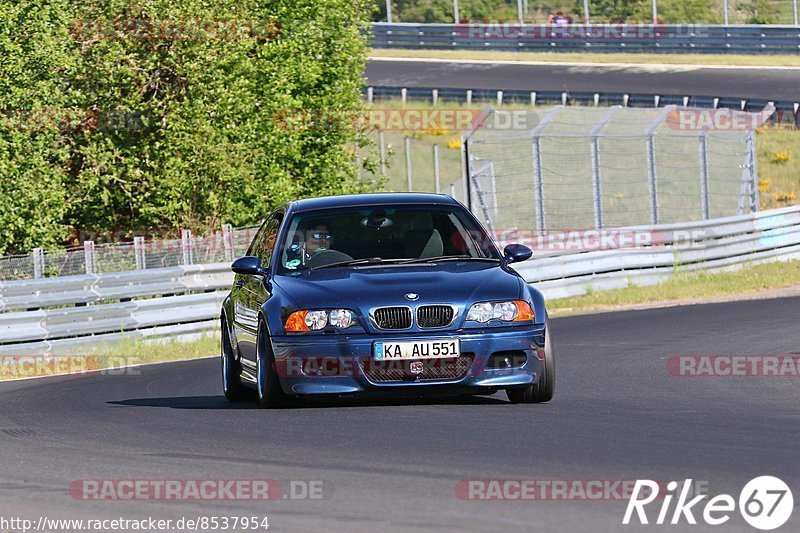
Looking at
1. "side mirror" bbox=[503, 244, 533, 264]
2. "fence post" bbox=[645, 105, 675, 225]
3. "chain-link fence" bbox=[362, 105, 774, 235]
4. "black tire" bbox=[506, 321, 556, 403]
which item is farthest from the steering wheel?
"fence post" bbox=[645, 105, 675, 225]

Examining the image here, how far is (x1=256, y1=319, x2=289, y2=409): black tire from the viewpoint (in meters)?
10.4

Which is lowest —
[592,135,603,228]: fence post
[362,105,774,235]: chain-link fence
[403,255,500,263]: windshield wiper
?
[362,105,774,235]: chain-link fence

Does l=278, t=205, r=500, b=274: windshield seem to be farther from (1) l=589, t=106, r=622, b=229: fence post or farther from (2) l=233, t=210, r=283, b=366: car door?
(1) l=589, t=106, r=622, b=229: fence post

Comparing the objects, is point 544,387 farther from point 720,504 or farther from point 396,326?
point 720,504

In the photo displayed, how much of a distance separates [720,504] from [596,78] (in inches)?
1871

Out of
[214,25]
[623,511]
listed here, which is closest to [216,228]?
[214,25]

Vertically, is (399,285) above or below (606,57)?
above

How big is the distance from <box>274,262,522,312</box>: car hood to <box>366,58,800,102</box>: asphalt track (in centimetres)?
3765

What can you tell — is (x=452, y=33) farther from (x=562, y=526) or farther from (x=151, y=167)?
(x=562, y=526)

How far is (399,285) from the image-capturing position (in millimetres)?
10188

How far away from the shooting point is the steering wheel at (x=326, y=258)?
1102 centimetres

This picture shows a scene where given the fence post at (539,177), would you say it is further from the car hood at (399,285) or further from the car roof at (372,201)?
the car hood at (399,285)

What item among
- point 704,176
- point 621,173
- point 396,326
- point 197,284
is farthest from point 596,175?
point 396,326

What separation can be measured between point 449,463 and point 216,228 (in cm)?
2212
